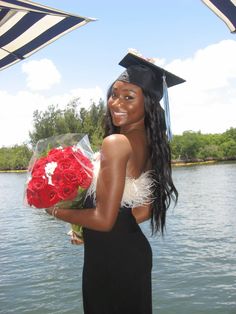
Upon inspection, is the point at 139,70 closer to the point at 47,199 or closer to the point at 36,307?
the point at 47,199

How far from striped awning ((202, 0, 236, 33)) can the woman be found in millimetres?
1610

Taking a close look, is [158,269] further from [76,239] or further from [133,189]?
[133,189]

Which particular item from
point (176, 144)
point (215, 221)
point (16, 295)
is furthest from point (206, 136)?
point (16, 295)

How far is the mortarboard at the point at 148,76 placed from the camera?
199cm

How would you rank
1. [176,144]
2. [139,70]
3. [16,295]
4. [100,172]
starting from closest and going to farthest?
[100,172], [139,70], [16,295], [176,144]

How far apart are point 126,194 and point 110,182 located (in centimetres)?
22

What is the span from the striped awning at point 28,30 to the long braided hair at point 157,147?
2.78 m

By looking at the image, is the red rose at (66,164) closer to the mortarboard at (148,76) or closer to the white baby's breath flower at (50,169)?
the white baby's breath flower at (50,169)

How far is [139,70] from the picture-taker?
2.01m

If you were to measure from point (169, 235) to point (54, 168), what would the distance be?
10.2 m

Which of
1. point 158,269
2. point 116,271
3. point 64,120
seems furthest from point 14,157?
point 116,271

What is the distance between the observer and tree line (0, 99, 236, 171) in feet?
278

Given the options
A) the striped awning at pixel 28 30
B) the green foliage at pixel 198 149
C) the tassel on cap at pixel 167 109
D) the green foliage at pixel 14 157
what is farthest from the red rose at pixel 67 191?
the green foliage at pixel 14 157

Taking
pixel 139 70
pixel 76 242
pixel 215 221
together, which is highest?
pixel 139 70
